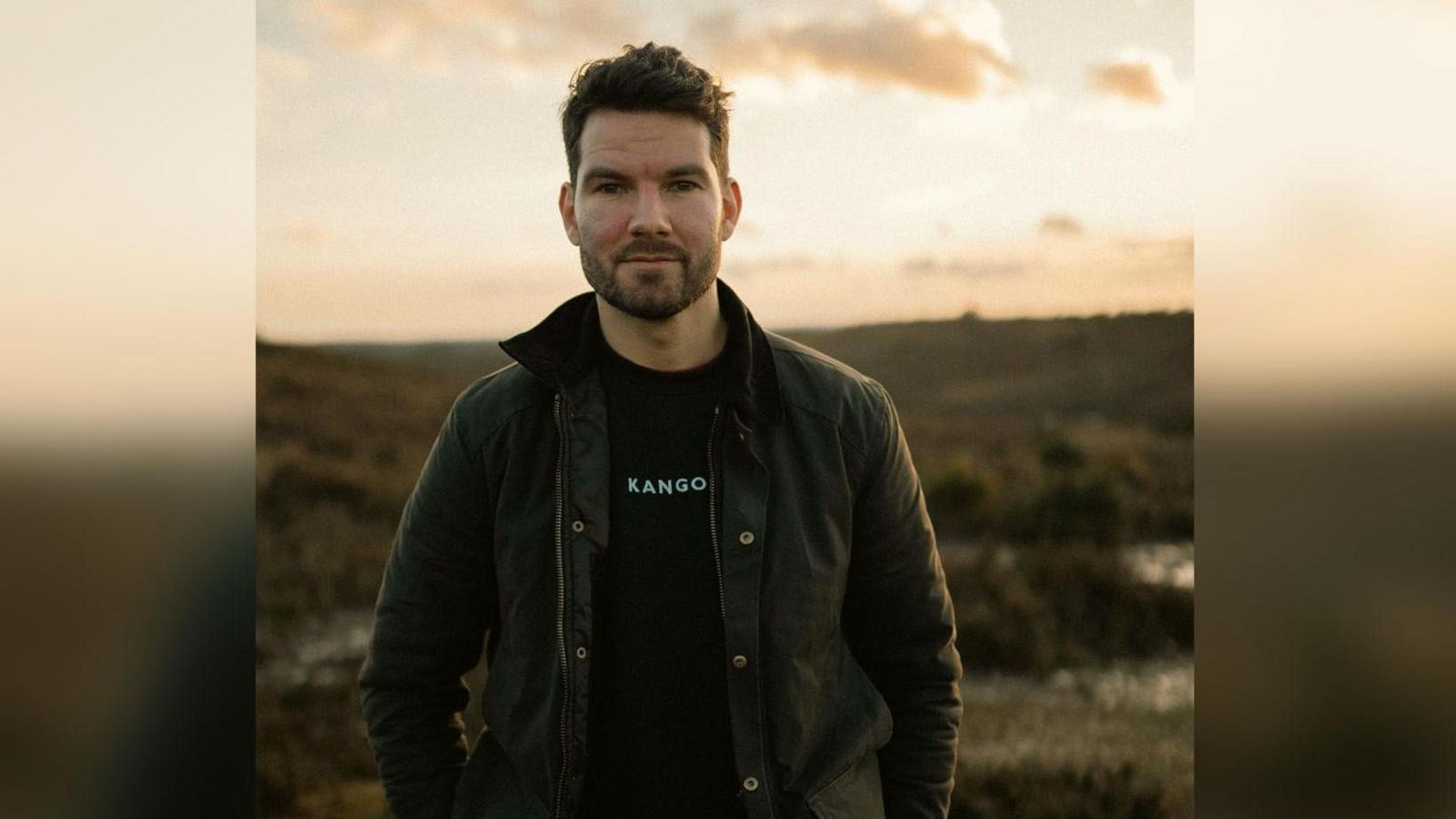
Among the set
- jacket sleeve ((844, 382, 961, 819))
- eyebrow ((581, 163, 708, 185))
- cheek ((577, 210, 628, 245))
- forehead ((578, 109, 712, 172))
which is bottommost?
jacket sleeve ((844, 382, 961, 819))

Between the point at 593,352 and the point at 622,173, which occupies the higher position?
the point at 622,173

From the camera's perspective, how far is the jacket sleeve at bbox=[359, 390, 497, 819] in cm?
145

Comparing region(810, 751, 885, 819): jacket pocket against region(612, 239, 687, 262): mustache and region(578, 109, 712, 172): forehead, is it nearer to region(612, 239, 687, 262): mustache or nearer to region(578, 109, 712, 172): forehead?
region(612, 239, 687, 262): mustache

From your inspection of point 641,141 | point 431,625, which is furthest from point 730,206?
point 431,625

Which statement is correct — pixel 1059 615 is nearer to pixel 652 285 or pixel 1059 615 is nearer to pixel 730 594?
pixel 730 594

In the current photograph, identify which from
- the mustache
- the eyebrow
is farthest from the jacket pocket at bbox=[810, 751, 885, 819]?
the eyebrow

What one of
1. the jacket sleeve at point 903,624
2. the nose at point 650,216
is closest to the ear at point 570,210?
the nose at point 650,216

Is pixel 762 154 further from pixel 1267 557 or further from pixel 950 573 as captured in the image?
pixel 1267 557

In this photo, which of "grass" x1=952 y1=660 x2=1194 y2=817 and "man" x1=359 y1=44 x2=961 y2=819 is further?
"grass" x1=952 y1=660 x2=1194 y2=817

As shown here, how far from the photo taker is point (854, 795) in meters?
1.45

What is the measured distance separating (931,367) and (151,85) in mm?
4097

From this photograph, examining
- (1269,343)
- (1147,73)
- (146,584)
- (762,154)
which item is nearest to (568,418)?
(146,584)

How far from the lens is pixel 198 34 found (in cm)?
130

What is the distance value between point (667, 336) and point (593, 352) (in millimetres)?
110
